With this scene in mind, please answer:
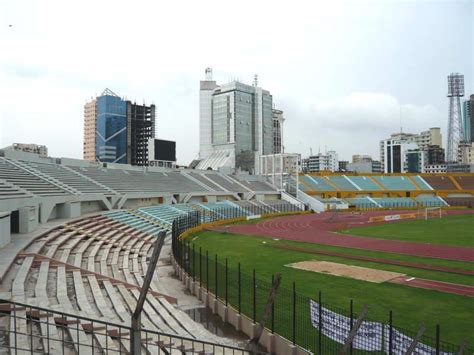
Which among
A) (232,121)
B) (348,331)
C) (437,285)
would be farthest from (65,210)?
(232,121)

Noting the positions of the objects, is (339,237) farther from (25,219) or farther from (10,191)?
(10,191)

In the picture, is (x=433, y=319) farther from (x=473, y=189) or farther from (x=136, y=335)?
(x=473, y=189)

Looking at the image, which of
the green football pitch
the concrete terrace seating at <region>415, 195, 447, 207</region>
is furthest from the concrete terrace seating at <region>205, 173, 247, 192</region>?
the concrete terrace seating at <region>415, 195, 447, 207</region>

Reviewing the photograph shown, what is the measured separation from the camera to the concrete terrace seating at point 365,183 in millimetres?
83688

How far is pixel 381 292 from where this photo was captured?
17.6 meters

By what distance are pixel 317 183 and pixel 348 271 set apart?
61119 mm

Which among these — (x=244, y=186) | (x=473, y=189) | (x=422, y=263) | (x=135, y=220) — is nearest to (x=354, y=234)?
(x=422, y=263)

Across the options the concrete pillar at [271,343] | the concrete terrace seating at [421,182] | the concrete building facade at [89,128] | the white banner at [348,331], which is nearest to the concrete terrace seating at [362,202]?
the concrete terrace seating at [421,182]

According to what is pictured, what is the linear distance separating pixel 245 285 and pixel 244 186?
55860 mm

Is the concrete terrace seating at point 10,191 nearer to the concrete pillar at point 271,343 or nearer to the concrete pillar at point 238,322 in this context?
the concrete pillar at point 238,322

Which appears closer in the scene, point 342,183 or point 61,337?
point 61,337

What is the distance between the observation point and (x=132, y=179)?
183 ft

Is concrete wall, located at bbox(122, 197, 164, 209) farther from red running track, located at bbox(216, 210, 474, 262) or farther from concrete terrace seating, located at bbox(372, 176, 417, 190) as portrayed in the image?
concrete terrace seating, located at bbox(372, 176, 417, 190)

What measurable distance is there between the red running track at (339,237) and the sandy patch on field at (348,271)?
280 inches
